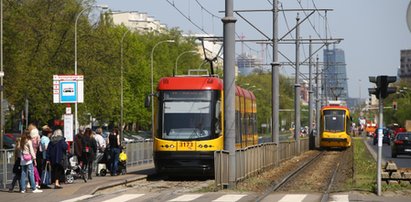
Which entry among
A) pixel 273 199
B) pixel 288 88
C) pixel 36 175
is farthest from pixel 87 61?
pixel 288 88

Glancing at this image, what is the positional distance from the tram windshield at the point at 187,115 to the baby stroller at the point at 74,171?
288 cm

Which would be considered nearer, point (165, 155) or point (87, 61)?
point (165, 155)

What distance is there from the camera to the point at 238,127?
34906 millimetres

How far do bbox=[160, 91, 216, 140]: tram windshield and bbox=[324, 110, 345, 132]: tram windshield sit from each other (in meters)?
39.2

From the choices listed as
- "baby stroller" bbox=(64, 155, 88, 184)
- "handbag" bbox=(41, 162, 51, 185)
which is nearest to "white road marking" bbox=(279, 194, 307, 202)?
"handbag" bbox=(41, 162, 51, 185)

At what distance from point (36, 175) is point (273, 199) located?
253 inches

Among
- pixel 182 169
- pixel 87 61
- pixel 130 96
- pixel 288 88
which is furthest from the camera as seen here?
pixel 288 88

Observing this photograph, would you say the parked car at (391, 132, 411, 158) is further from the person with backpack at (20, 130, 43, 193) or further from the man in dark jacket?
the person with backpack at (20, 130, 43, 193)

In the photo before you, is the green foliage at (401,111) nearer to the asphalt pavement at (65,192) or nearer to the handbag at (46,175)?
the asphalt pavement at (65,192)

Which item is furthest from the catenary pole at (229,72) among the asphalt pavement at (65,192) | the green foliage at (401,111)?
the green foliage at (401,111)

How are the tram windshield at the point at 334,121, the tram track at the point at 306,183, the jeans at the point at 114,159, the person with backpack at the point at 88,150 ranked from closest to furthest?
the tram track at the point at 306,183 < the person with backpack at the point at 88,150 < the jeans at the point at 114,159 < the tram windshield at the point at 334,121

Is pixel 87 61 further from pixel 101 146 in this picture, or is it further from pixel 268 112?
pixel 268 112

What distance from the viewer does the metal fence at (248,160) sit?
25922 millimetres

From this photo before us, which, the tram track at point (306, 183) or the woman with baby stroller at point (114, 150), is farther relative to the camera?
the woman with baby stroller at point (114, 150)
